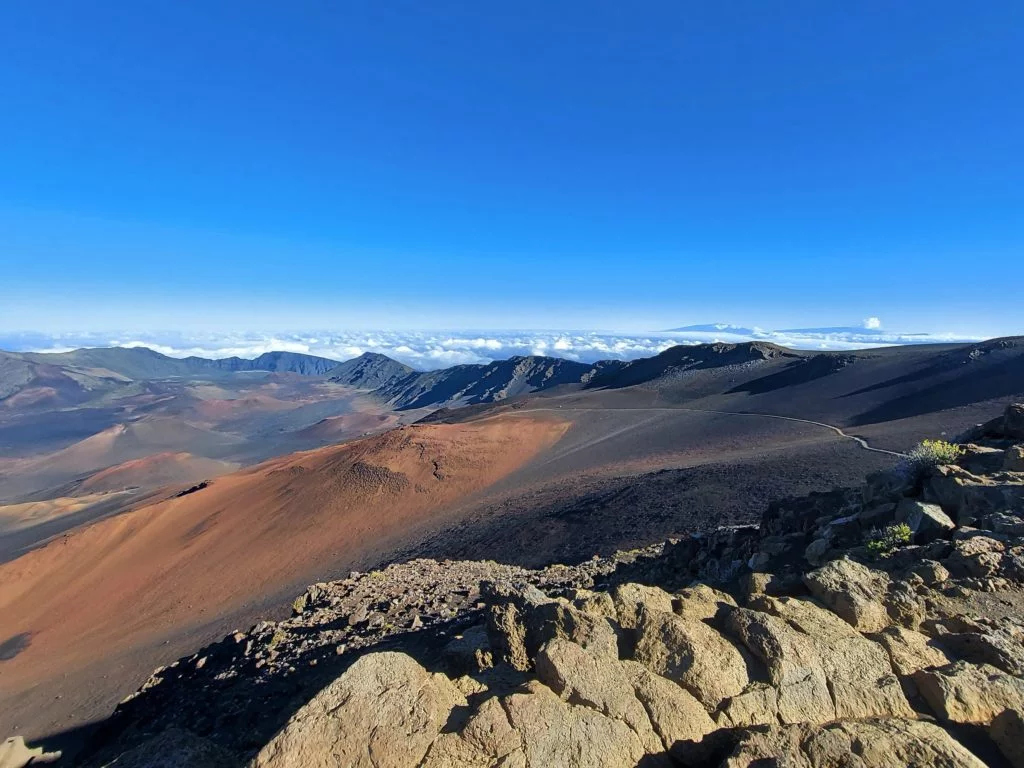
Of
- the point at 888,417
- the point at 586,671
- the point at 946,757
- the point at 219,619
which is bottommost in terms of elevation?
the point at 219,619

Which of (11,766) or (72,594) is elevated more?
(11,766)

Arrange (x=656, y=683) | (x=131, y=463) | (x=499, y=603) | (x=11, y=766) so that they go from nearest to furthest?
1. (x=656, y=683)
2. (x=499, y=603)
3. (x=11, y=766)
4. (x=131, y=463)

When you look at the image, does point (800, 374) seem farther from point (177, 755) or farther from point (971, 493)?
point (177, 755)

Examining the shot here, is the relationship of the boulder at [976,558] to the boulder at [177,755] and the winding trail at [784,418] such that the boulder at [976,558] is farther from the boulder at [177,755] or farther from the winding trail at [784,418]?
the winding trail at [784,418]

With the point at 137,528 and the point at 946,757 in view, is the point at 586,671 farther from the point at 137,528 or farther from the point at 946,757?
the point at 137,528

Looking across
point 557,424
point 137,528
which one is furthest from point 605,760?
point 557,424

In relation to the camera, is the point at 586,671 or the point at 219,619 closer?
the point at 586,671

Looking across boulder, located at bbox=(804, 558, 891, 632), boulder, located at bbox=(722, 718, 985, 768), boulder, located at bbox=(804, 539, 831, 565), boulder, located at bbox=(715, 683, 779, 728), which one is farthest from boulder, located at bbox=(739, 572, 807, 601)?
boulder, located at bbox=(722, 718, 985, 768)
